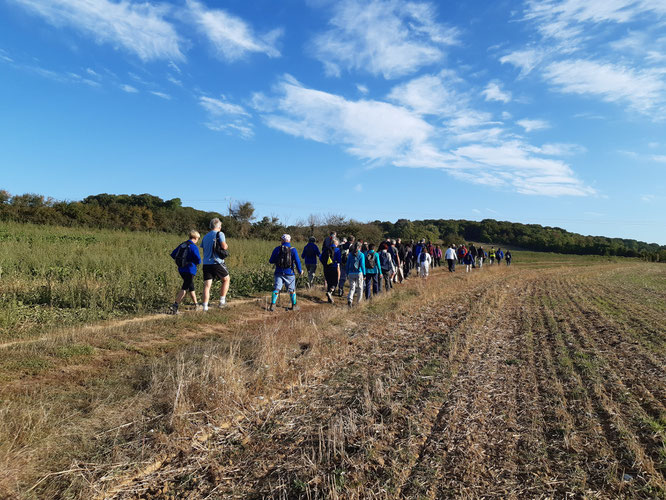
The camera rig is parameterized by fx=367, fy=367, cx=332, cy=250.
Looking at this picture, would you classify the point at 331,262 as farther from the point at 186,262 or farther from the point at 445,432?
the point at 445,432

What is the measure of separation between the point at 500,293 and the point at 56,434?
46.4 feet

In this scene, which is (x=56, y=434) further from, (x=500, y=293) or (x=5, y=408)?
(x=500, y=293)

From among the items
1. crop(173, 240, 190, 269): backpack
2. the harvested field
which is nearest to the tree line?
crop(173, 240, 190, 269): backpack

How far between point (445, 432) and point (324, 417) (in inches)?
46.9

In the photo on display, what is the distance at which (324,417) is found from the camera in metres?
3.78

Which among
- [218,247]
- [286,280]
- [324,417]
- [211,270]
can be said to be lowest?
[324,417]

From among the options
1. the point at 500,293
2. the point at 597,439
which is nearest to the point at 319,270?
the point at 500,293

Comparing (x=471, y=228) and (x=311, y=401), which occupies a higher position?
(x=471, y=228)

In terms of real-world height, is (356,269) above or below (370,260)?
below

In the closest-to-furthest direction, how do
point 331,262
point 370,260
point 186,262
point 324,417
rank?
1. point 324,417
2. point 186,262
3. point 370,260
4. point 331,262

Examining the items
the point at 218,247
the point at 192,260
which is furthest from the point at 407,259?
the point at 192,260

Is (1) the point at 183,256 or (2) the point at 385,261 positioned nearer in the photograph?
(1) the point at 183,256

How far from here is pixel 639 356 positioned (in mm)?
6172

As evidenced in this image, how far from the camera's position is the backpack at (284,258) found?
351 inches
